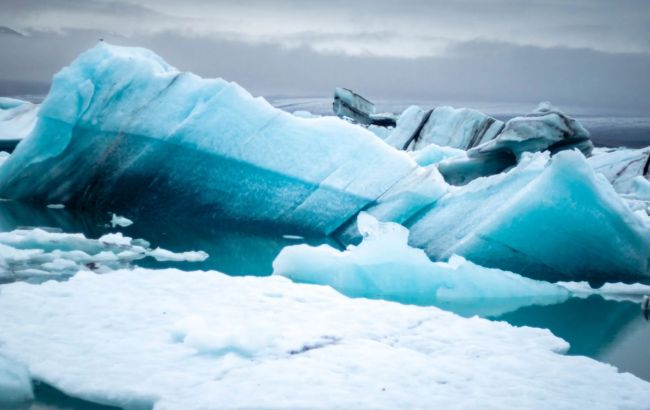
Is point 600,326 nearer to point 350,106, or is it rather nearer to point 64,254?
point 64,254

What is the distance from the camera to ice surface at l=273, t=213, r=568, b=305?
4.45m

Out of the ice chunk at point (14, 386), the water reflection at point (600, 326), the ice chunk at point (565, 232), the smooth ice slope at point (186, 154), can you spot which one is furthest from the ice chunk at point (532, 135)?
the ice chunk at point (14, 386)

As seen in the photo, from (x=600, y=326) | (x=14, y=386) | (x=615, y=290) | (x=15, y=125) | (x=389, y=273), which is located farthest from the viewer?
(x=15, y=125)

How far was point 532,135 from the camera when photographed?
8789 mm

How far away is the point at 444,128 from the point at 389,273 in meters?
9.73

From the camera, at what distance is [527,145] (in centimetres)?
890

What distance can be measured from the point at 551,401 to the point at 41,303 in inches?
91.8

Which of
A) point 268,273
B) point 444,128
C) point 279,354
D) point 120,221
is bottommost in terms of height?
point 444,128

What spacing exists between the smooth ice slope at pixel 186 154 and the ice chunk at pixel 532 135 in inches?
106

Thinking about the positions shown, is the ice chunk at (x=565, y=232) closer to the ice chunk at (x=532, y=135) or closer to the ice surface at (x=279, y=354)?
the ice surface at (x=279, y=354)

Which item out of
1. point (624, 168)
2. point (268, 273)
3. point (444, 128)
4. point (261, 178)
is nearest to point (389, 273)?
point (268, 273)

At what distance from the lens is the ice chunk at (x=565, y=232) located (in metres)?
4.94

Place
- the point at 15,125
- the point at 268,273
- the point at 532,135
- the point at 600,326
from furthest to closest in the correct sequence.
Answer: the point at 15,125, the point at 532,135, the point at 268,273, the point at 600,326

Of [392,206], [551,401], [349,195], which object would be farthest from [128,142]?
[551,401]
